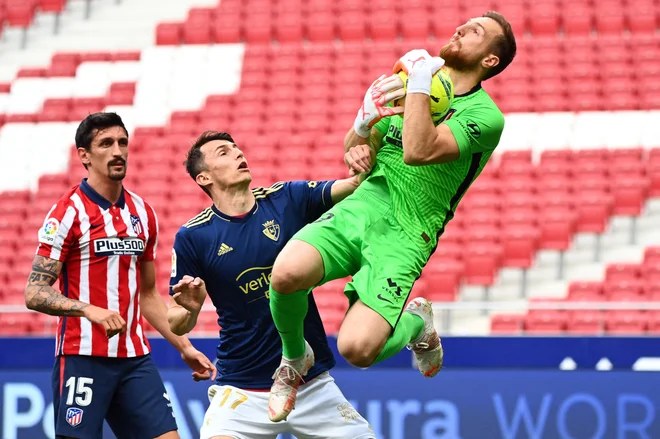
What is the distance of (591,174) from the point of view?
13.2 meters

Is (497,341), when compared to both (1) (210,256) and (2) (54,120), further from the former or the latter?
(2) (54,120)

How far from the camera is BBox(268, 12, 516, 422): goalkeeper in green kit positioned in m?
4.61

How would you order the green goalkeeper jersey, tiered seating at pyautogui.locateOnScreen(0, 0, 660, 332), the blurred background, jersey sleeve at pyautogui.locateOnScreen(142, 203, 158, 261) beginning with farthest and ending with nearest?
1. tiered seating at pyautogui.locateOnScreen(0, 0, 660, 332)
2. the blurred background
3. jersey sleeve at pyautogui.locateOnScreen(142, 203, 158, 261)
4. the green goalkeeper jersey

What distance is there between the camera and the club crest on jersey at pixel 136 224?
5793 millimetres

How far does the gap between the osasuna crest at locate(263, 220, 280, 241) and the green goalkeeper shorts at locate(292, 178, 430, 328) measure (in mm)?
445

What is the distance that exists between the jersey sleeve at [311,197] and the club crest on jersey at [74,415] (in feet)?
5.04

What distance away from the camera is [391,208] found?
4.87 metres

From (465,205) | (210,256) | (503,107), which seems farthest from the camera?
(503,107)

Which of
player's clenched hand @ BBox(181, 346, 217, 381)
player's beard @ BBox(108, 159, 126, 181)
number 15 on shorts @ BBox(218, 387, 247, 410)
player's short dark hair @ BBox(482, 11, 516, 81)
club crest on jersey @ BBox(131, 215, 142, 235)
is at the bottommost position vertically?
number 15 on shorts @ BBox(218, 387, 247, 410)

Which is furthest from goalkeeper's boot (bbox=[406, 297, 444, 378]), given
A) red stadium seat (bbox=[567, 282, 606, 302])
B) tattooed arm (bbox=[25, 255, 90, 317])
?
red stadium seat (bbox=[567, 282, 606, 302])

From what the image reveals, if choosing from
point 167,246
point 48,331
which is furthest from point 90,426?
point 167,246

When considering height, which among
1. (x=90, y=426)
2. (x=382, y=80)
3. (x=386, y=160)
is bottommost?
(x=90, y=426)

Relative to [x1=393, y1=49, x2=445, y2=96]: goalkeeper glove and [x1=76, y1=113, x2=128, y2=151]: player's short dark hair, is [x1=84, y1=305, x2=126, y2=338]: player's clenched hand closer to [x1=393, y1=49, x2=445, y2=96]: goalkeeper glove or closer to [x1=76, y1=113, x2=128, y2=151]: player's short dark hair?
[x1=76, y1=113, x2=128, y2=151]: player's short dark hair

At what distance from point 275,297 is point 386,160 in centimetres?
84
